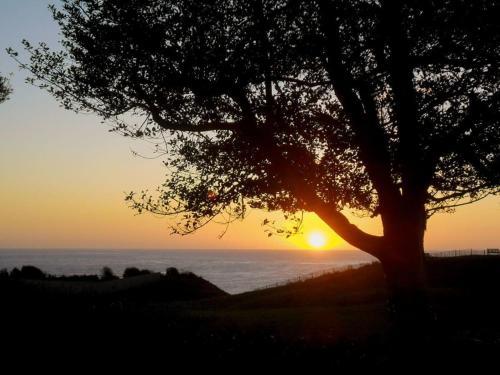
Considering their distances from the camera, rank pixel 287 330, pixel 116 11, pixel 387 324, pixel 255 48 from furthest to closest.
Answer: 1. pixel 387 324
2. pixel 287 330
3. pixel 116 11
4. pixel 255 48

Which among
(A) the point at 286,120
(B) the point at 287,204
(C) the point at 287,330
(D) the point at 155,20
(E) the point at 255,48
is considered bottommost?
(C) the point at 287,330

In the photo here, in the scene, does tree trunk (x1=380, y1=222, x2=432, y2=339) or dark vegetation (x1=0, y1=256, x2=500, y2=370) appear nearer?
dark vegetation (x1=0, y1=256, x2=500, y2=370)

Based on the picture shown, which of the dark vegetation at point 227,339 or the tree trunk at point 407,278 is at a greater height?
the tree trunk at point 407,278

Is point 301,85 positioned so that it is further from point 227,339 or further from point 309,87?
point 227,339

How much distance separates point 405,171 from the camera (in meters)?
15.2

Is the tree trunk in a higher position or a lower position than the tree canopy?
lower

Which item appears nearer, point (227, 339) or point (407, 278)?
point (227, 339)

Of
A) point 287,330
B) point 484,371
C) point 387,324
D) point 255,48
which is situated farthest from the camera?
point 387,324

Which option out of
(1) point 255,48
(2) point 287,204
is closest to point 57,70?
(1) point 255,48

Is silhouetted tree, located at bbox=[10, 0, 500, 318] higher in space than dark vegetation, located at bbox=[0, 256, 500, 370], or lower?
higher

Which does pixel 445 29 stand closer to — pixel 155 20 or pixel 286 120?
pixel 286 120

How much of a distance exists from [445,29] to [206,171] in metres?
8.15

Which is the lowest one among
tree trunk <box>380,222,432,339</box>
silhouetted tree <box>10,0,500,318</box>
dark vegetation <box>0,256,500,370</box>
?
dark vegetation <box>0,256,500,370</box>

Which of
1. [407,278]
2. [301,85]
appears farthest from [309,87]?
[407,278]
